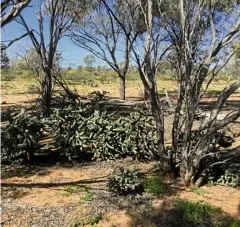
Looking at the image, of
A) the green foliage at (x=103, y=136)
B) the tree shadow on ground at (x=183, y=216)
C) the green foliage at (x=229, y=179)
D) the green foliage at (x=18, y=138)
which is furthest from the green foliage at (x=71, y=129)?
the green foliage at (x=229, y=179)

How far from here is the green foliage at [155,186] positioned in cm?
614

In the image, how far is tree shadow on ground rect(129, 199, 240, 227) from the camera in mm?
5211

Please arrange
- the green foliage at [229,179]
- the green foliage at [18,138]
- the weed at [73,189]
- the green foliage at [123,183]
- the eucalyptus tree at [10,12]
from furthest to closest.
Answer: the green foliage at [18,138] → the green foliage at [229,179] → the weed at [73,189] → the green foliage at [123,183] → the eucalyptus tree at [10,12]

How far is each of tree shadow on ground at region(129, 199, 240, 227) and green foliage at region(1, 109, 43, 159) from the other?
285 centimetres

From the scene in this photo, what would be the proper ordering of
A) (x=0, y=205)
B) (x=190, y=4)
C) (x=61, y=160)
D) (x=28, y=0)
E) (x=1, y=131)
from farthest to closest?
(x=61, y=160), (x=1, y=131), (x=190, y=4), (x=0, y=205), (x=28, y=0)

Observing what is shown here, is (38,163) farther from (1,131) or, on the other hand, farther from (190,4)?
(190,4)

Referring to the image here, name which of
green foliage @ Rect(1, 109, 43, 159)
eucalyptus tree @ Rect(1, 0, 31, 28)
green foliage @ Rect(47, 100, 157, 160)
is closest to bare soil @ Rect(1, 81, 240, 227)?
green foliage @ Rect(1, 109, 43, 159)

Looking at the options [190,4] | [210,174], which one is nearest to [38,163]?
[210,174]

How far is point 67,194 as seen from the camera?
5.95 m

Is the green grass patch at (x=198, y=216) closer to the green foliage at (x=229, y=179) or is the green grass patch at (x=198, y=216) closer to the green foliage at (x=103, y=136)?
the green foliage at (x=229, y=179)

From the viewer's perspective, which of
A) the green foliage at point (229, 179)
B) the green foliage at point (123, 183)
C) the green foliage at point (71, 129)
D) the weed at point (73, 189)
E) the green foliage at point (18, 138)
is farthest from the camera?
the green foliage at point (71, 129)

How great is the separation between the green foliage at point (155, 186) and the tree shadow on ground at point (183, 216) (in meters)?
0.41

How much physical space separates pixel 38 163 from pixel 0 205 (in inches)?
84.3

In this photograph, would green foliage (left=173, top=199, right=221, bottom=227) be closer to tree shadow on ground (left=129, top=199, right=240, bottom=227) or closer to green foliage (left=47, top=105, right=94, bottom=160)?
tree shadow on ground (left=129, top=199, right=240, bottom=227)
